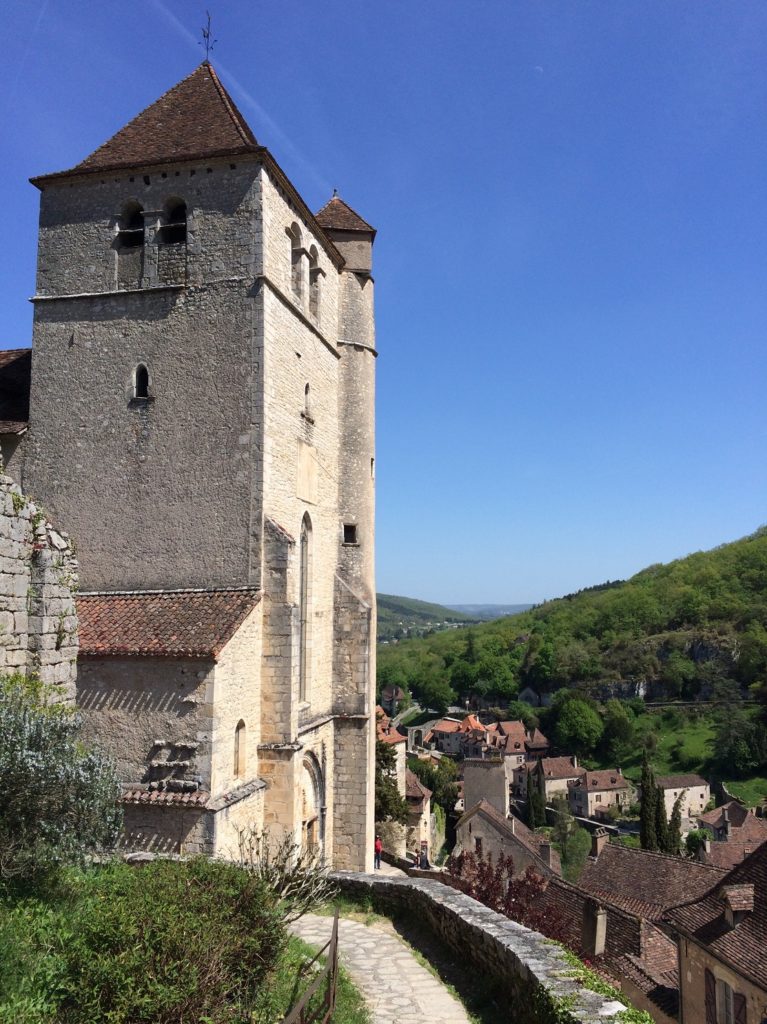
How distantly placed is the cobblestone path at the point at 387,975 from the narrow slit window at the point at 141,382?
999cm

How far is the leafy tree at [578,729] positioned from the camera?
108m

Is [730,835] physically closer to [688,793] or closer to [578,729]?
[688,793]

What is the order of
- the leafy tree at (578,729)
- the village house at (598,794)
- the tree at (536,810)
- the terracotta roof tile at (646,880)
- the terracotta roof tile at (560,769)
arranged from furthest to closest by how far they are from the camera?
the leafy tree at (578,729) → the terracotta roof tile at (560,769) → the village house at (598,794) → the tree at (536,810) → the terracotta roof tile at (646,880)

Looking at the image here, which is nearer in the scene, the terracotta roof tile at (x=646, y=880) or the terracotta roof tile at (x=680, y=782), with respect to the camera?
the terracotta roof tile at (x=646, y=880)

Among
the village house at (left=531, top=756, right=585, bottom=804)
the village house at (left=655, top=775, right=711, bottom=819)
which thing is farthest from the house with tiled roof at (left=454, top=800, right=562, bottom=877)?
the village house at (left=531, top=756, right=585, bottom=804)

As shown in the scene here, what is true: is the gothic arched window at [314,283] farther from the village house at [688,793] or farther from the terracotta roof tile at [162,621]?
the village house at [688,793]

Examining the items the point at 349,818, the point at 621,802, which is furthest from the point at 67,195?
the point at 621,802

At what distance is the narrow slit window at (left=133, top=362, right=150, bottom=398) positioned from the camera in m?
15.5

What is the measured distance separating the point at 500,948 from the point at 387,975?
1443mm

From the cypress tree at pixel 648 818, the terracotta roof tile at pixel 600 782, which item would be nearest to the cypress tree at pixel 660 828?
the cypress tree at pixel 648 818

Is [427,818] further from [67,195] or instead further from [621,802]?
[621,802]

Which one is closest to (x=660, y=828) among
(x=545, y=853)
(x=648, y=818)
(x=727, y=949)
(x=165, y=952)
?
(x=648, y=818)

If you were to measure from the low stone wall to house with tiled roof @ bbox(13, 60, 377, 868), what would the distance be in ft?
10.5

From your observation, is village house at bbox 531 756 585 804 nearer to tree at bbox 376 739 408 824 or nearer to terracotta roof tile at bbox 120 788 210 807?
tree at bbox 376 739 408 824
